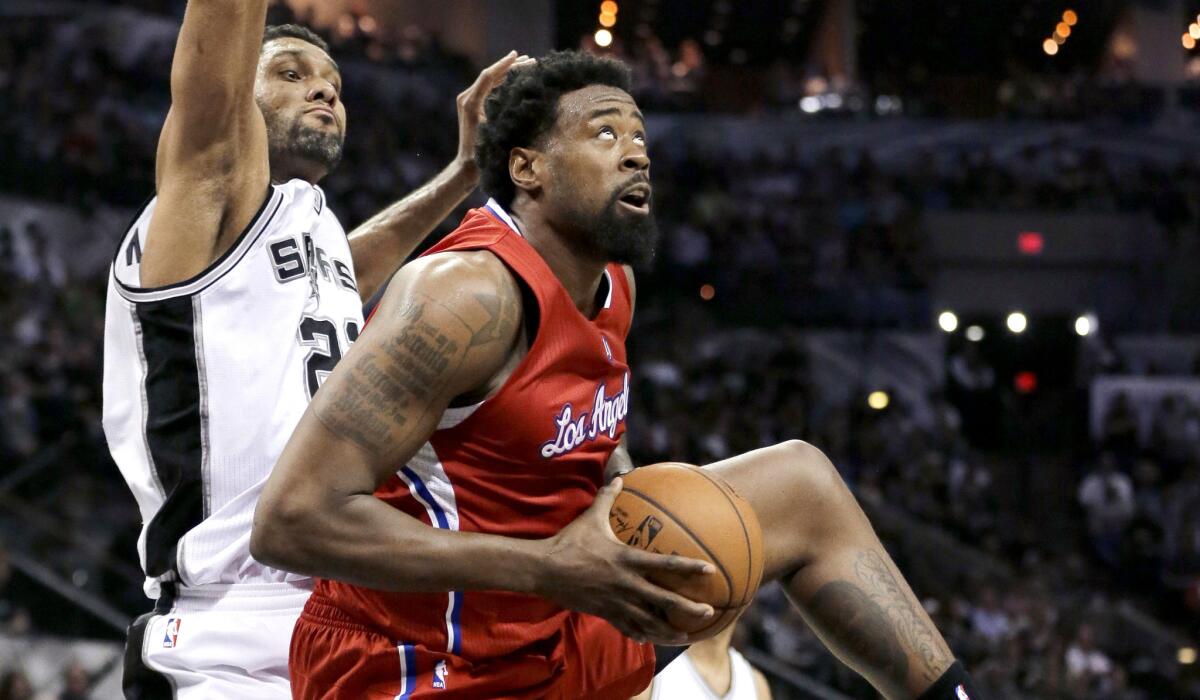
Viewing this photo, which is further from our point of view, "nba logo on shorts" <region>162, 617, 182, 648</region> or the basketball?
"nba logo on shorts" <region>162, 617, 182, 648</region>

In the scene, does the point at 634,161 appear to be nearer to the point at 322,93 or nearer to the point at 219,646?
the point at 322,93

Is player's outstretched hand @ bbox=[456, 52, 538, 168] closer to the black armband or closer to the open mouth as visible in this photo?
the open mouth

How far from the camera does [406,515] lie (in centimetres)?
262

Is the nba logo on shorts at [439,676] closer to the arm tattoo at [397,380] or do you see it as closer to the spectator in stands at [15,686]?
the arm tattoo at [397,380]

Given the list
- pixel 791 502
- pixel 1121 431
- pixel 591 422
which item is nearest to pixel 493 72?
pixel 591 422

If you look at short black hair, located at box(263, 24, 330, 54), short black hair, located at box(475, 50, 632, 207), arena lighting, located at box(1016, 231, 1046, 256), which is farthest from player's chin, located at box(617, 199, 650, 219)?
arena lighting, located at box(1016, 231, 1046, 256)

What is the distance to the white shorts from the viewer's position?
2982 mm

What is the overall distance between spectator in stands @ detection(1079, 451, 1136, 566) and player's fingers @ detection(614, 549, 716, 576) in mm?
11570

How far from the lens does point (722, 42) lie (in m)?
24.9

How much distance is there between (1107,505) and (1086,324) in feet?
14.4

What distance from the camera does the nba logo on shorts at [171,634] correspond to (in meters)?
→ 3.03

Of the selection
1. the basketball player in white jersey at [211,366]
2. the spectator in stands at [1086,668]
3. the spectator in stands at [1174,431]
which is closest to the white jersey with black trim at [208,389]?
the basketball player in white jersey at [211,366]

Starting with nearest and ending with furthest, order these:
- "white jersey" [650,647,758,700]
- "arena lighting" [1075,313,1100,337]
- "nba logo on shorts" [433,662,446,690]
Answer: "nba logo on shorts" [433,662,446,690] → "white jersey" [650,647,758,700] → "arena lighting" [1075,313,1100,337]

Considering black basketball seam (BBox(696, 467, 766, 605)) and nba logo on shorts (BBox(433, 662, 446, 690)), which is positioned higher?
black basketball seam (BBox(696, 467, 766, 605))
